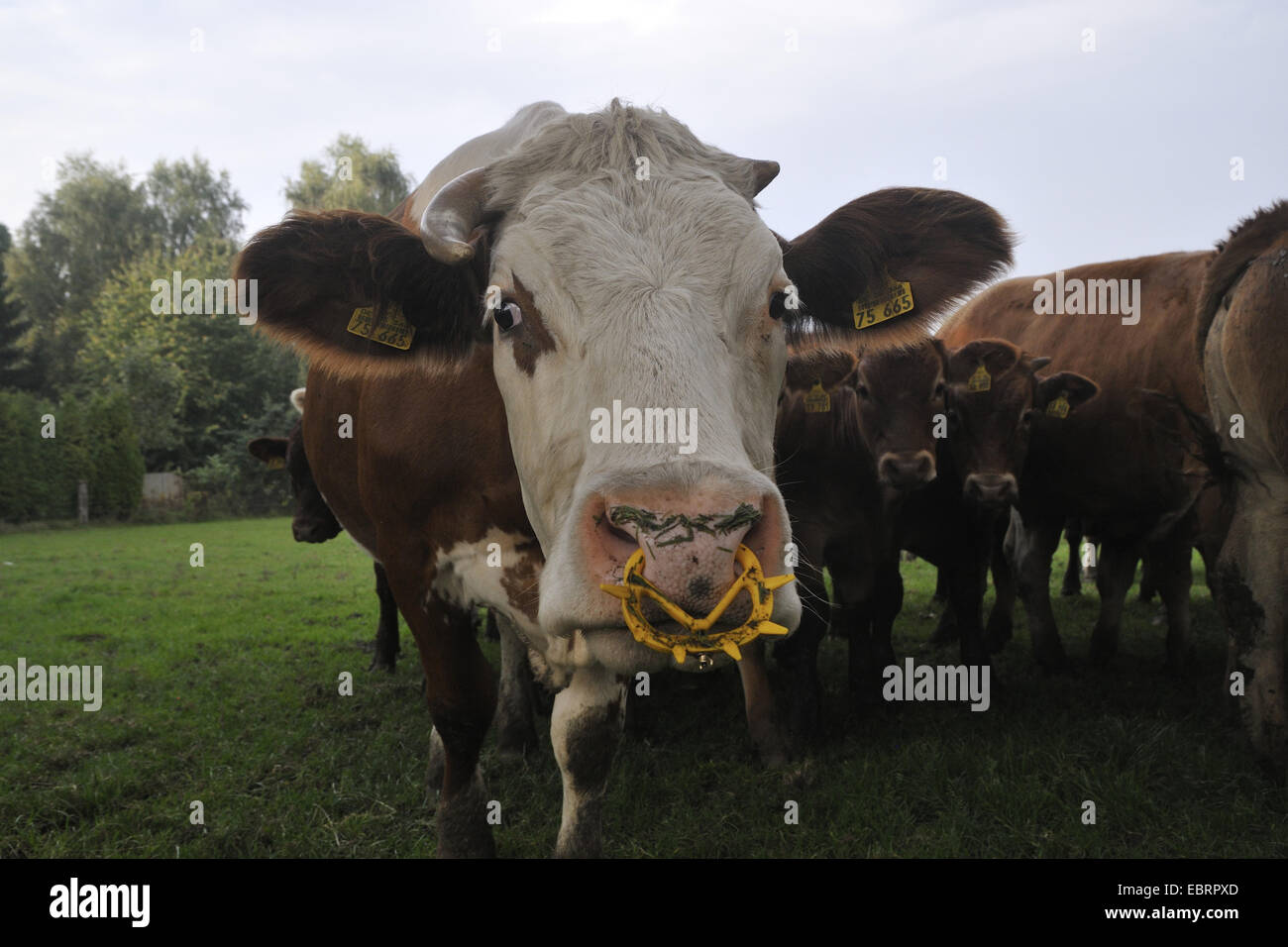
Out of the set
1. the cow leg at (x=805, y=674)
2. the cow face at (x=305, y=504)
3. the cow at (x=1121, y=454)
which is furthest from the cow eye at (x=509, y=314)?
the cow face at (x=305, y=504)

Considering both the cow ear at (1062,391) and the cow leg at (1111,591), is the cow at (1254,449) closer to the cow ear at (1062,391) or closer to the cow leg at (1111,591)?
the cow ear at (1062,391)

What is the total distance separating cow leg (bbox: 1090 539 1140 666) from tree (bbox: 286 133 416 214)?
100 ft

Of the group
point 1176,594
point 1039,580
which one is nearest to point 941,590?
point 1039,580

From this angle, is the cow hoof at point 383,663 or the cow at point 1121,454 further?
Result: the cow hoof at point 383,663

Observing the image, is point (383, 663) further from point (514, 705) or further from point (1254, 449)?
point (1254, 449)

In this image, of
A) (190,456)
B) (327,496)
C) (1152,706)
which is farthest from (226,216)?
(1152,706)

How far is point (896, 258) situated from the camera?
3.10 meters

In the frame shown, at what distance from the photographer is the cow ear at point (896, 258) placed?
2.96 meters

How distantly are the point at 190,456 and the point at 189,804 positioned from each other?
101ft

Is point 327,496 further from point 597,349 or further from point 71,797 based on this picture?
point 597,349

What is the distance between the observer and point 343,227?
271 centimetres

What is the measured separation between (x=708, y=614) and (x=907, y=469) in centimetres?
345

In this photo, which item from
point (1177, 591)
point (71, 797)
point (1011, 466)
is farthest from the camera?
point (1177, 591)

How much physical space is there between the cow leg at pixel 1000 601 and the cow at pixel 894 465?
0.93 metres
